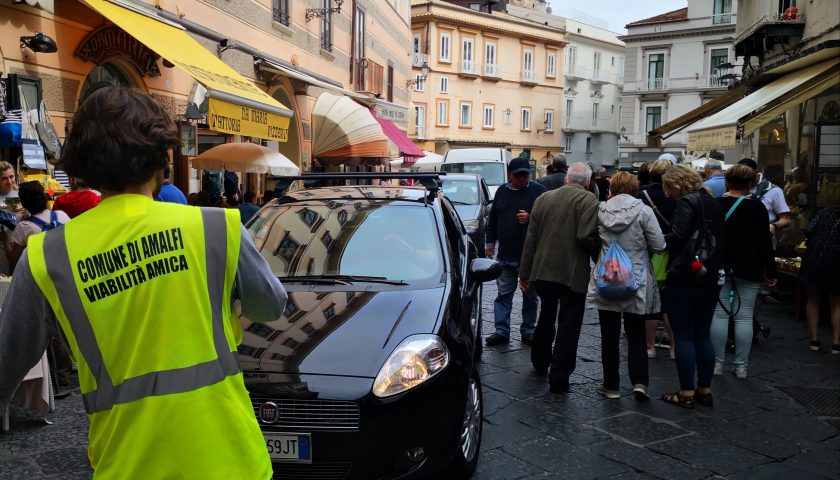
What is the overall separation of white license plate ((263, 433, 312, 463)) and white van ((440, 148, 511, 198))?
58.6ft

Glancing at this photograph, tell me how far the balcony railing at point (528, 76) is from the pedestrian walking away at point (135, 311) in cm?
5243

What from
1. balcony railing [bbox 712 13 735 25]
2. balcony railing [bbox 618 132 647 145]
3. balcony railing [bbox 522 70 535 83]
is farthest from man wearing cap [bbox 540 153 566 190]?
balcony railing [bbox 522 70 535 83]

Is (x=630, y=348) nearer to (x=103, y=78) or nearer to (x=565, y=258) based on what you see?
(x=565, y=258)

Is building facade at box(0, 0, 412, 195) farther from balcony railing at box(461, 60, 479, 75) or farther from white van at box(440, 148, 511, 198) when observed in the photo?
balcony railing at box(461, 60, 479, 75)

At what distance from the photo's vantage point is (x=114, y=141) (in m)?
1.69

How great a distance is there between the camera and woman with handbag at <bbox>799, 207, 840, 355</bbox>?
294 inches

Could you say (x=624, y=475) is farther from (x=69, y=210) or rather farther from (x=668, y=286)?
(x=69, y=210)

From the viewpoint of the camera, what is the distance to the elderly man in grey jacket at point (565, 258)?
593 cm

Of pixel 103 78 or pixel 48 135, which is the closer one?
pixel 48 135

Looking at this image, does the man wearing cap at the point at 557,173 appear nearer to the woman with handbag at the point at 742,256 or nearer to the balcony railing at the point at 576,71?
the woman with handbag at the point at 742,256

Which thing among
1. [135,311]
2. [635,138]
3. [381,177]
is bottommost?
[135,311]

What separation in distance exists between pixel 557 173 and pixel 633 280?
19.9 feet

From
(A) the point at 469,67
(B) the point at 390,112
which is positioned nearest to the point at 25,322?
(B) the point at 390,112

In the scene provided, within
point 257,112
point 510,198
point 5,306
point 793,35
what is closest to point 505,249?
point 510,198
